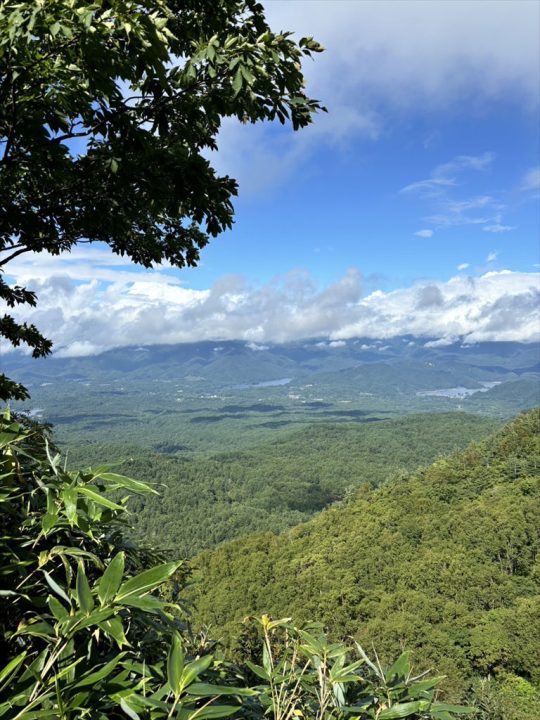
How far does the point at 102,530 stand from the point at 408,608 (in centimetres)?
3816

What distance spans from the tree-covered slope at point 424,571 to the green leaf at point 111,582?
78.0ft

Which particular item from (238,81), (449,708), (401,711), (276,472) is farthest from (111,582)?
(276,472)

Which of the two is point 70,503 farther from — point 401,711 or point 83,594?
point 401,711

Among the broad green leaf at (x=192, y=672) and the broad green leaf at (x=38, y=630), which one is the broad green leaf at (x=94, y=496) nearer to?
the broad green leaf at (x=38, y=630)

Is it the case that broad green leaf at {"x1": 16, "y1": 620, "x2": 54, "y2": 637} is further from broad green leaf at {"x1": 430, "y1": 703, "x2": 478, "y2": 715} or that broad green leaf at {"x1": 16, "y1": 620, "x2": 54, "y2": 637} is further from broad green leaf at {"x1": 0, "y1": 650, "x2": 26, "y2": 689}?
broad green leaf at {"x1": 430, "y1": 703, "x2": 478, "y2": 715}

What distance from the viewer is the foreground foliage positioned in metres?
0.80

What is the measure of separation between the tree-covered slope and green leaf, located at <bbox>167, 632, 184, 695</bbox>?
23767 mm

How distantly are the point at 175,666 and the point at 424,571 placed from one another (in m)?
45.3

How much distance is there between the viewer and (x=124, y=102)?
2.50 metres

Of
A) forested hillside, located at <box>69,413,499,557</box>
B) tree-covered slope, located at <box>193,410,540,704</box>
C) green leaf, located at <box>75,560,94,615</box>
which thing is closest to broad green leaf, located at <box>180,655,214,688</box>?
green leaf, located at <box>75,560,94,615</box>

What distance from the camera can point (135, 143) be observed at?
2.50m

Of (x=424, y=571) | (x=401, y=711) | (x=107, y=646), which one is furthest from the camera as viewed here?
(x=424, y=571)

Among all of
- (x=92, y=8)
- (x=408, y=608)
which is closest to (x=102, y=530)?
(x=92, y=8)

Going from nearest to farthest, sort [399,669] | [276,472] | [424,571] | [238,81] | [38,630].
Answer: [38,630] → [399,669] → [238,81] → [424,571] → [276,472]
